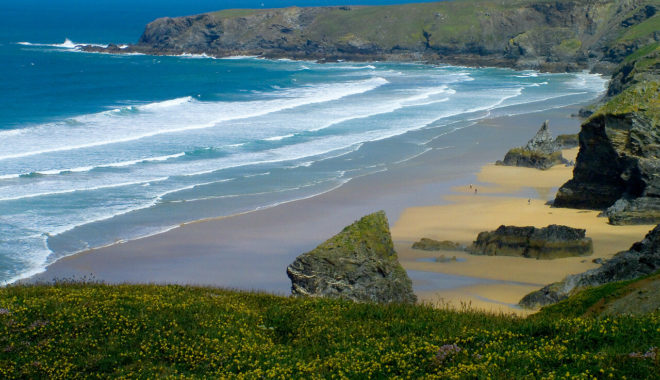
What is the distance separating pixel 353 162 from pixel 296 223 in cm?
1300

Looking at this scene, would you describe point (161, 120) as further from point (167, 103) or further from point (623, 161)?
point (623, 161)

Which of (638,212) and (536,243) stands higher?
(638,212)

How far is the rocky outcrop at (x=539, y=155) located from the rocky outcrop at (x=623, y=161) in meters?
9.92

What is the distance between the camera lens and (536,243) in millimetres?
22844

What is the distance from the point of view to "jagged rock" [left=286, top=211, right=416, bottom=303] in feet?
53.0

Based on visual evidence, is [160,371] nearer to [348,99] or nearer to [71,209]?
[71,209]

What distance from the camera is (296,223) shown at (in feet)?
93.5

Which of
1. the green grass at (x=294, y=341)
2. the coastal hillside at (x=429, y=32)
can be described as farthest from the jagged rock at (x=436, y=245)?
the coastal hillside at (x=429, y=32)

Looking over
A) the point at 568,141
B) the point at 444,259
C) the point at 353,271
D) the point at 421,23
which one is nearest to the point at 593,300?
the point at 353,271

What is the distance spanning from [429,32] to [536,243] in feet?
338

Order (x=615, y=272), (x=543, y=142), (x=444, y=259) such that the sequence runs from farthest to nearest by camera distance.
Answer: (x=543, y=142) → (x=444, y=259) → (x=615, y=272)

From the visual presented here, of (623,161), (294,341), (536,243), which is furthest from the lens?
(623,161)

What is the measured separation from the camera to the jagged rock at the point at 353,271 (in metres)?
16.2

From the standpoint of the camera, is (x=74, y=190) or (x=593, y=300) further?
(x=74, y=190)
